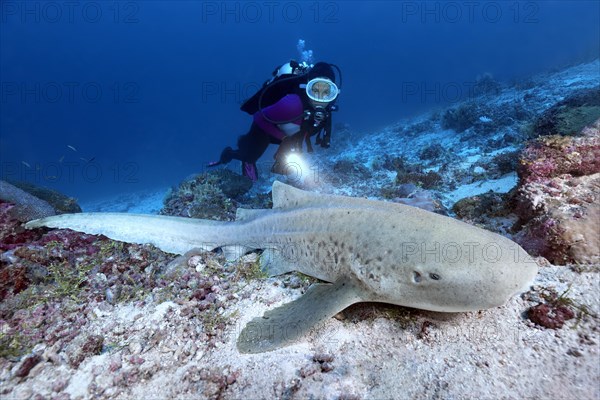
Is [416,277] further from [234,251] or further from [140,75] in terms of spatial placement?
[140,75]

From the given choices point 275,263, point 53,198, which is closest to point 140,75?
point 53,198

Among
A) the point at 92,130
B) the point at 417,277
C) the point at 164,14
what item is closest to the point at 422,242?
the point at 417,277

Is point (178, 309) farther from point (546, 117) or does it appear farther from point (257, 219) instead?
point (546, 117)

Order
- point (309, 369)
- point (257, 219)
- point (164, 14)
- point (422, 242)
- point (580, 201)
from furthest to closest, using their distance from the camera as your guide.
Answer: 1. point (164, 14)
2. point (257, 219)
3. point (580, 201)
4. point (422, 242)
5. point (309, 369)

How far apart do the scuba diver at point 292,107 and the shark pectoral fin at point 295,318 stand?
7280 millimetres

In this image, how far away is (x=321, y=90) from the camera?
31.4ft

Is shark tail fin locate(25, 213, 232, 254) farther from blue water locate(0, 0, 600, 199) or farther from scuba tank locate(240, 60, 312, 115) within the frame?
blue water locate(0, 0, 600, 199)

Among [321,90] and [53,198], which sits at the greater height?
[321,90]

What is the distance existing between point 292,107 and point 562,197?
784 centimetres

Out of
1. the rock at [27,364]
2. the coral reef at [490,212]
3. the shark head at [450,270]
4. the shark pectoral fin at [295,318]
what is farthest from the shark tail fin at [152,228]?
the coral reef at [490,212]

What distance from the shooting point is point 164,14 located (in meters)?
190

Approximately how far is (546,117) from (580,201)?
134 inches

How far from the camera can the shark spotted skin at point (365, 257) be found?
263 cm

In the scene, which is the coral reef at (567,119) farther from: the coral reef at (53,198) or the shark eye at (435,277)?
the coral reef at (53,198)
